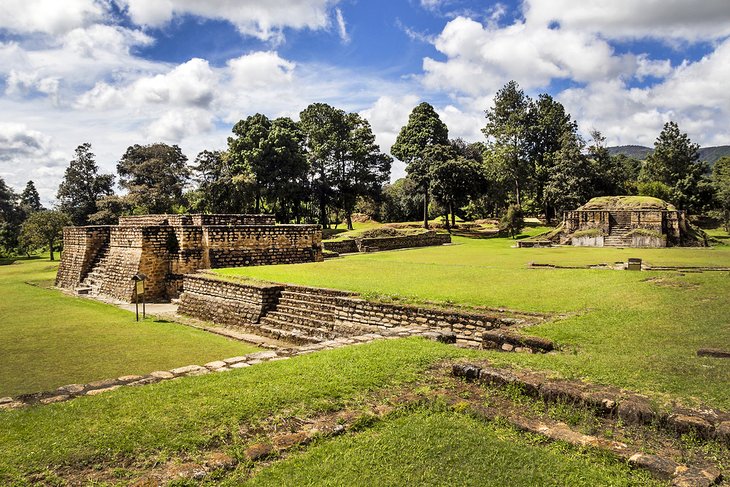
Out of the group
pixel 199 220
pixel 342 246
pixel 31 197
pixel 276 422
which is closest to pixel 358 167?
pixel 342 246

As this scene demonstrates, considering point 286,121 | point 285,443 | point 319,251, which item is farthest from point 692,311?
point 286,121

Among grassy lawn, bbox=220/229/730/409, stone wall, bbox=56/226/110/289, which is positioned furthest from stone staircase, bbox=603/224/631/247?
stone wall, bbox=56/226/110/289

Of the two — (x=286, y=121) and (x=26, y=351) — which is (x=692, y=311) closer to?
(x=26, y=351)

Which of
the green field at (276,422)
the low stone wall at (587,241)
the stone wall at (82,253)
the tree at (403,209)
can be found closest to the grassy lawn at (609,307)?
the green field at (276,422)

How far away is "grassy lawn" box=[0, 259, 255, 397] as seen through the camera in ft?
23.2

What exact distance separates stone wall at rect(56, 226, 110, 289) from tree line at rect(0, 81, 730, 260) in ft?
50.1

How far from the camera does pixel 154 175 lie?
144ft

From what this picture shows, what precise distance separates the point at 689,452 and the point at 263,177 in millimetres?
32461

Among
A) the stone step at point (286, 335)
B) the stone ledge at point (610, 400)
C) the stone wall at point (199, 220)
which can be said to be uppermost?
the stone wall at point (199, 220)

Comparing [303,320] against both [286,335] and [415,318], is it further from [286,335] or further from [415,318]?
[415,318]

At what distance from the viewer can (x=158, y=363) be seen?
25.2 ft

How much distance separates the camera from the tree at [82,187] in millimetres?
43312

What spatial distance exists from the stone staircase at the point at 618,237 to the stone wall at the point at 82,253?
23290 mm

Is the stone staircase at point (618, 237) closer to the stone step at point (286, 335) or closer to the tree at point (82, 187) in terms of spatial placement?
the stone step at point (286, 335)
